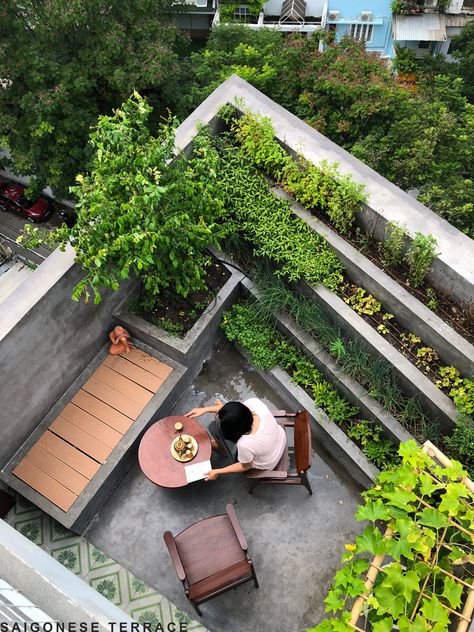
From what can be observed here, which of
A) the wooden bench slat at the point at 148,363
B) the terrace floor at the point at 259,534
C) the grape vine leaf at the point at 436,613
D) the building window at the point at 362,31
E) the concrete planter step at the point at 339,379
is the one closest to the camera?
the grape vine leaf at the point at 436,613

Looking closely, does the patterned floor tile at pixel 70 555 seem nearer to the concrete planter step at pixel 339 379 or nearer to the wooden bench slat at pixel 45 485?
the wooden bench slat at pixel 45 485

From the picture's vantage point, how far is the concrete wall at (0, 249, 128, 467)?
4301 millimetres

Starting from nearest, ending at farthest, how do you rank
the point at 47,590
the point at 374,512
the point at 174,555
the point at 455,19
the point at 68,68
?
the point at 47,590 → the point at 374,512 → the point at 174,555 → the point at 68,68 → the point at 455,19

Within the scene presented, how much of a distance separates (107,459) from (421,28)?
74.0 feet

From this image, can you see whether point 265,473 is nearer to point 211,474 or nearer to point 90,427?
point 211,474

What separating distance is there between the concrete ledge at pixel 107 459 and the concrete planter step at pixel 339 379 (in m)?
1.21

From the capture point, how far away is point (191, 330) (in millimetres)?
5047

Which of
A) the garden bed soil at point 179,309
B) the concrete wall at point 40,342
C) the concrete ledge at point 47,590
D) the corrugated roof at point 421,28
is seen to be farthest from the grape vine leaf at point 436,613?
the corrugated roof at point 421,28

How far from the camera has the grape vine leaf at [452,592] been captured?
3053mm

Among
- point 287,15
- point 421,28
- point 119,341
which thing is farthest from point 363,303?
point 421,28

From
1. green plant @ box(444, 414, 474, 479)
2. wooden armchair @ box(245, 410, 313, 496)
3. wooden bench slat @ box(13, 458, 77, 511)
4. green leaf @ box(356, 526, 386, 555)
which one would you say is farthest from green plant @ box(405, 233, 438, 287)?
wooden bench slat @ box(13, 458, 77, 511)

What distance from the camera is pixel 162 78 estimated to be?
10258 millimetres

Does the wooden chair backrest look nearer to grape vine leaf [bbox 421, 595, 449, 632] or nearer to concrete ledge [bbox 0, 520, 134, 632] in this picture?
grape vine leaf [bbox 421, 595, 449, 632]

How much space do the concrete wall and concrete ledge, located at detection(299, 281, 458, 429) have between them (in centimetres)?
225
